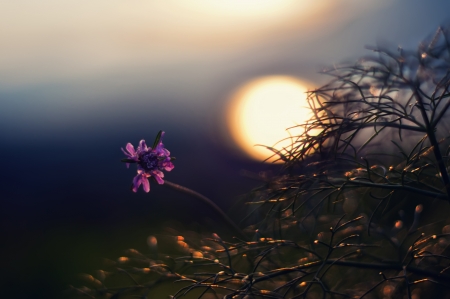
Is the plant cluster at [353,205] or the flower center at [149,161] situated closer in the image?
the plant cluster at [353,205]

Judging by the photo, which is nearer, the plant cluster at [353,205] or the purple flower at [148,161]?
the plant cluster at [353,205]

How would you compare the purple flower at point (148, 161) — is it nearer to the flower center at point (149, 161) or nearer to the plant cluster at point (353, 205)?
the flower center at point (149, 161)

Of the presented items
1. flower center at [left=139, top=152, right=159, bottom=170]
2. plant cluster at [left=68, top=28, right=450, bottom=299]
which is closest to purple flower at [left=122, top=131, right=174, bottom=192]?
flower center at [left=139, top=152, right=159, bottom=170]

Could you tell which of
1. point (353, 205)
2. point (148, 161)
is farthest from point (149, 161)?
point (353, 205)

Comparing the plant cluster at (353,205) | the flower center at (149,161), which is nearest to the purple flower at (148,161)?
the flower center at (149,161)

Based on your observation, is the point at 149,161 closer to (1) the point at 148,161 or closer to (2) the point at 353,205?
(1) the point at 148,161

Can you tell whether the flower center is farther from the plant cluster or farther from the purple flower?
the plant cluster
